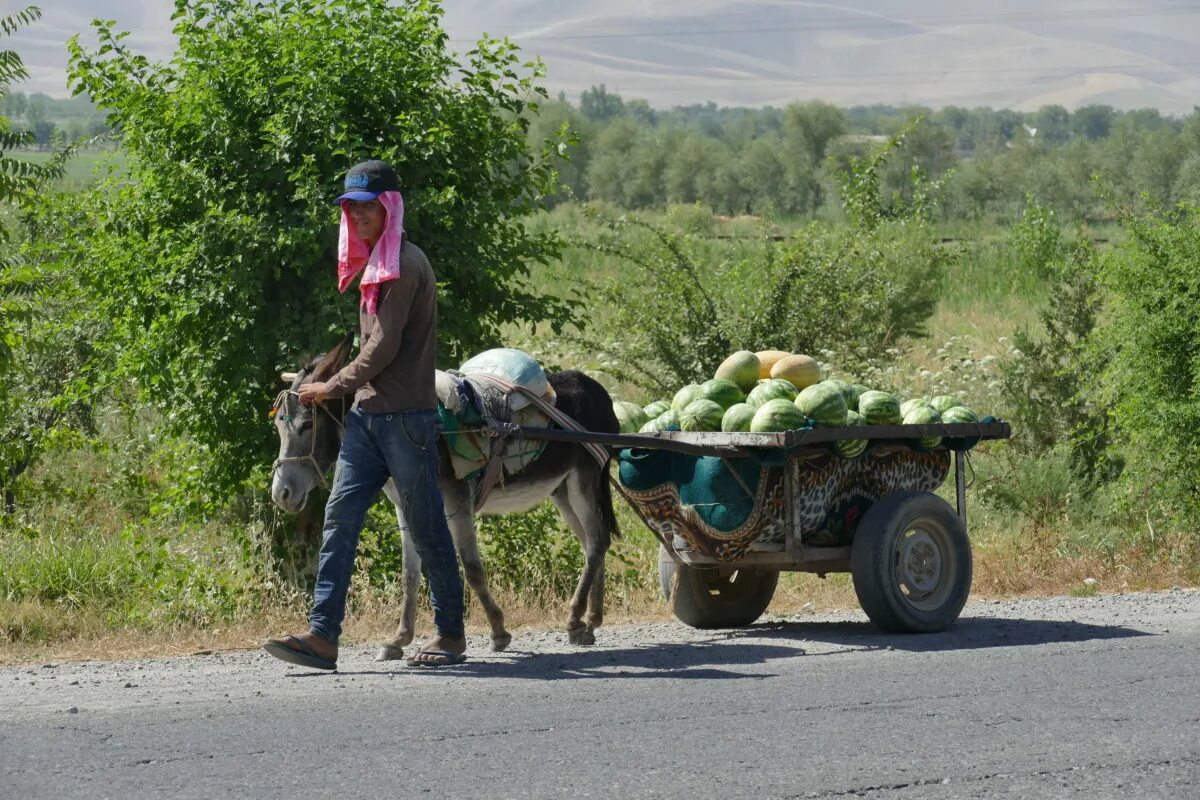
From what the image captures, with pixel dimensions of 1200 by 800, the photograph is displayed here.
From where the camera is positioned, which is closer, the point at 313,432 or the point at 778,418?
the point at 313,432

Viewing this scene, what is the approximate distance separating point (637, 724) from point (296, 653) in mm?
2042

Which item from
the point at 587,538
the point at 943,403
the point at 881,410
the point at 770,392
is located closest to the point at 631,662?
the point at 587,538

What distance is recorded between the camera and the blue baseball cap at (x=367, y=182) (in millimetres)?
8156

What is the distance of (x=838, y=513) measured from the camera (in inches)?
398

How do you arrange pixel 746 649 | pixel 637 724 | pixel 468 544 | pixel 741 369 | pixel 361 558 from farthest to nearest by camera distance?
pixel 361 558, pixel 741 369, pixel 746 649, pixel 468 544, pixel 637 724

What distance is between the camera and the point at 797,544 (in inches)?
384

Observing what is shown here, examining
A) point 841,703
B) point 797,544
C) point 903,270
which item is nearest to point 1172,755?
point 841,703

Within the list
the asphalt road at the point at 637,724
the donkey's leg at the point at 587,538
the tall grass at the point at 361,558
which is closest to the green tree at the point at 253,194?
the tall grass at the point at 361,558

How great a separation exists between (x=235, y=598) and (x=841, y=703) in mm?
5552

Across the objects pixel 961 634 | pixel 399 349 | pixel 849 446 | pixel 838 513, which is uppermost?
pixel 399 349

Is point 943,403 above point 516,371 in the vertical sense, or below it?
below

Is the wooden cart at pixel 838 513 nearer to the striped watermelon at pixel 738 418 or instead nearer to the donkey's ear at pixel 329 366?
the striped watermelon at pixel 738 418

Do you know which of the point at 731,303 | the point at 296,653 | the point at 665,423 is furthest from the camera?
the point at 731,303

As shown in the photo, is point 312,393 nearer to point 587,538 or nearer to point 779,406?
point 587,538
